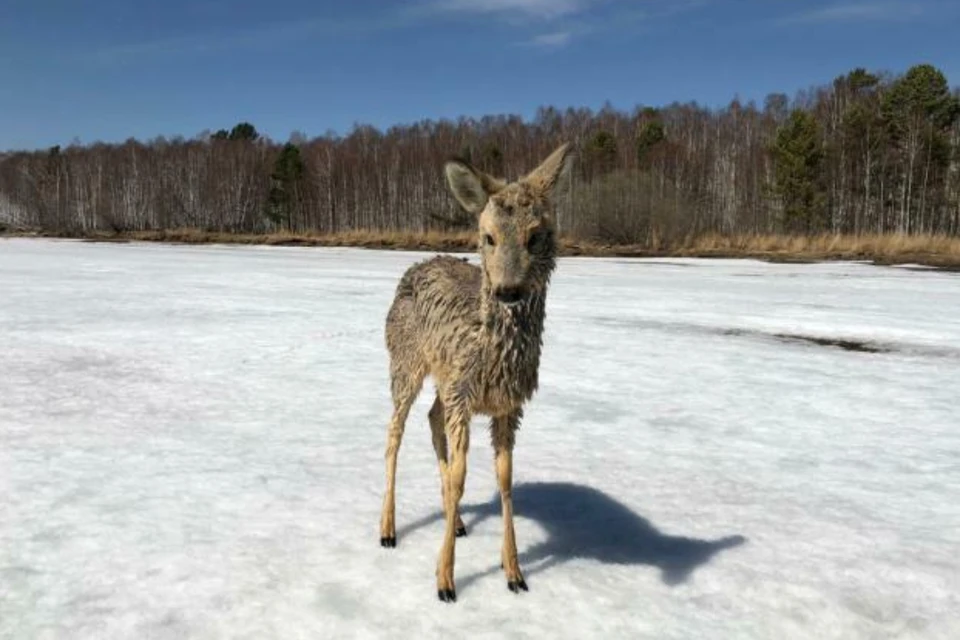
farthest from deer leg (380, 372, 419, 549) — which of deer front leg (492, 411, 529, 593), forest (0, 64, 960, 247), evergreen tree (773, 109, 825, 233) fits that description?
evergreen tree (773, 109, 825, 233)

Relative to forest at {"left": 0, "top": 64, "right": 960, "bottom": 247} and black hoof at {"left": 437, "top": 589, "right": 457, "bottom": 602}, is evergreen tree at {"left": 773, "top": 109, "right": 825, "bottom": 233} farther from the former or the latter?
black hoof at {"left": 437, "top": 589, "right": 457, "bottom": 602}

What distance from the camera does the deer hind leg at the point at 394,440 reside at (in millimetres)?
4086

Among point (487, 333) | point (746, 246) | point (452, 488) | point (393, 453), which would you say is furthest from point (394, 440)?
point (746, 246)

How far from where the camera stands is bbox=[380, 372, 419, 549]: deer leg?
4086mm

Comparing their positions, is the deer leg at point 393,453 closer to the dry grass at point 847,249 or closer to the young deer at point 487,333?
the young deer at point 487,333

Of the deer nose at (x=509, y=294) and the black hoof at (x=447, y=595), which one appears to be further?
the black hoof at (x=447, y=595)

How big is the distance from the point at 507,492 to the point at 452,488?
0.94ft

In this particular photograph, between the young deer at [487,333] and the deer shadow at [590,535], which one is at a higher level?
the young deer at [487,333]

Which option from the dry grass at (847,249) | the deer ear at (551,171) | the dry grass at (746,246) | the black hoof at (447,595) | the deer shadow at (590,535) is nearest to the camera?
the deer ear at (551,171)

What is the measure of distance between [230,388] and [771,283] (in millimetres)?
16519

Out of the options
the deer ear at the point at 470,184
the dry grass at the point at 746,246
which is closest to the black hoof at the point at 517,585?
the deer ear at the point at 470,184

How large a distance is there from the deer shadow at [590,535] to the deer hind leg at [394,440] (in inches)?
7.2

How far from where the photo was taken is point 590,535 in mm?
4254

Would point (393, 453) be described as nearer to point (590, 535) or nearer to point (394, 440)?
point (394, 440)
